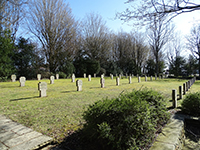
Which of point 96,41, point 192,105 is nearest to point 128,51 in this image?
point 96,41

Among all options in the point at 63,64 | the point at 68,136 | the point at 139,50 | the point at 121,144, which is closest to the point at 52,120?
the point at 68,136

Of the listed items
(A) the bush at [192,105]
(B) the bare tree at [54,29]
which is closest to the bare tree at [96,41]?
(B) the bare tree at [54,29]

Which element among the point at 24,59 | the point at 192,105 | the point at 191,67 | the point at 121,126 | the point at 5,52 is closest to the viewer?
the point at 121,126

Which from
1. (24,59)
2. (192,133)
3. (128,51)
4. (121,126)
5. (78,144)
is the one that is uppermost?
(128,51)

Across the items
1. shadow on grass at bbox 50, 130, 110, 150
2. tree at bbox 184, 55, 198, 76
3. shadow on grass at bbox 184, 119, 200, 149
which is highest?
tree at bbox 184, 55, 198, 76

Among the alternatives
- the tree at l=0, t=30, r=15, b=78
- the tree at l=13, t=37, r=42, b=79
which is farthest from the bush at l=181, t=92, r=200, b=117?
the tree at l=13, t=37, r=42, b=79

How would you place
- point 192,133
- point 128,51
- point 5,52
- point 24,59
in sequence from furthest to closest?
point 128,51
point 24,59
point 5,52
point 192,133

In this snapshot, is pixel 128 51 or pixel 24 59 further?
pixel 128 51

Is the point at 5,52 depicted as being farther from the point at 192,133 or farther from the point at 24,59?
the point at 192,133

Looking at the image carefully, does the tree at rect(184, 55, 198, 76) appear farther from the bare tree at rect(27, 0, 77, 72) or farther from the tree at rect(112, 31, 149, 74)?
the bare tree at rect(27, 0, 77, 72)

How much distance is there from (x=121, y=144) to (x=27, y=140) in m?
2.12

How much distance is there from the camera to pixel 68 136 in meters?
3.29

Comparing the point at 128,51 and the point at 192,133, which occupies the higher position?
the point at 128,51

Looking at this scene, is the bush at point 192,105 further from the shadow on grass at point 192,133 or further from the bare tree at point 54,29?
the bare tree at point 54,29
